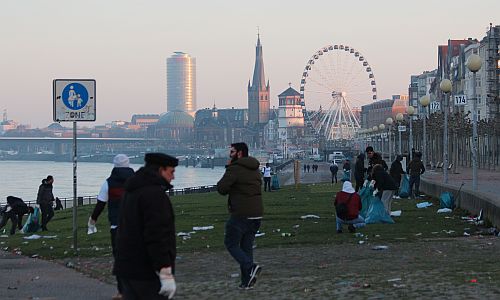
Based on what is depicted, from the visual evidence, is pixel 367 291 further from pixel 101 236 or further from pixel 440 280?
pixel 101 236

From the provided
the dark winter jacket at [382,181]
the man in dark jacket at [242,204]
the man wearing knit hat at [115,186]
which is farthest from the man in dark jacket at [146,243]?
the dark winter jacket at [382,181]

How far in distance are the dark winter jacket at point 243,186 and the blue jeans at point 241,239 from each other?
0.32 ft

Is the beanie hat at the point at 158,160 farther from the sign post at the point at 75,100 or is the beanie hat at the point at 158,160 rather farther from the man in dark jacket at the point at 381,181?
the man in dark jacket at the point at 381,181

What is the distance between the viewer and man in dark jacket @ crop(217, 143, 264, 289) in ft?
42.9

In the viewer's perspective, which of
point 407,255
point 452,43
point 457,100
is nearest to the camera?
point 407,255

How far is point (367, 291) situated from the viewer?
1243cm

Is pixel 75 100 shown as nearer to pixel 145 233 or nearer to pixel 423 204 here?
pixel 145 233

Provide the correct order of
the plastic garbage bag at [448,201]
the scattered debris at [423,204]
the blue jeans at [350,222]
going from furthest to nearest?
the scattered debris at [423,204]
the plastic garbage bag at [448,201]
the blue jeans at [350,222]

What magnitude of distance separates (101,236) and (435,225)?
6.62 metres

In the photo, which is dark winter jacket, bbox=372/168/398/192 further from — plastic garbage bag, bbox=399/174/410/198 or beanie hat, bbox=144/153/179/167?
beanie hat, bbox=144/153/179/167

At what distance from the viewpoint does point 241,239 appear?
13375 mm

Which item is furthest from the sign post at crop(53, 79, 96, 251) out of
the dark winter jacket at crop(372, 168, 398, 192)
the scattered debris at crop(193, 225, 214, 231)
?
the dark winter jacket at crop(372, 168, 398, 192)

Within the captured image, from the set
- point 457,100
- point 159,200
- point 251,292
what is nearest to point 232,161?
point 251,292

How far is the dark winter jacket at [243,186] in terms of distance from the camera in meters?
13.1
